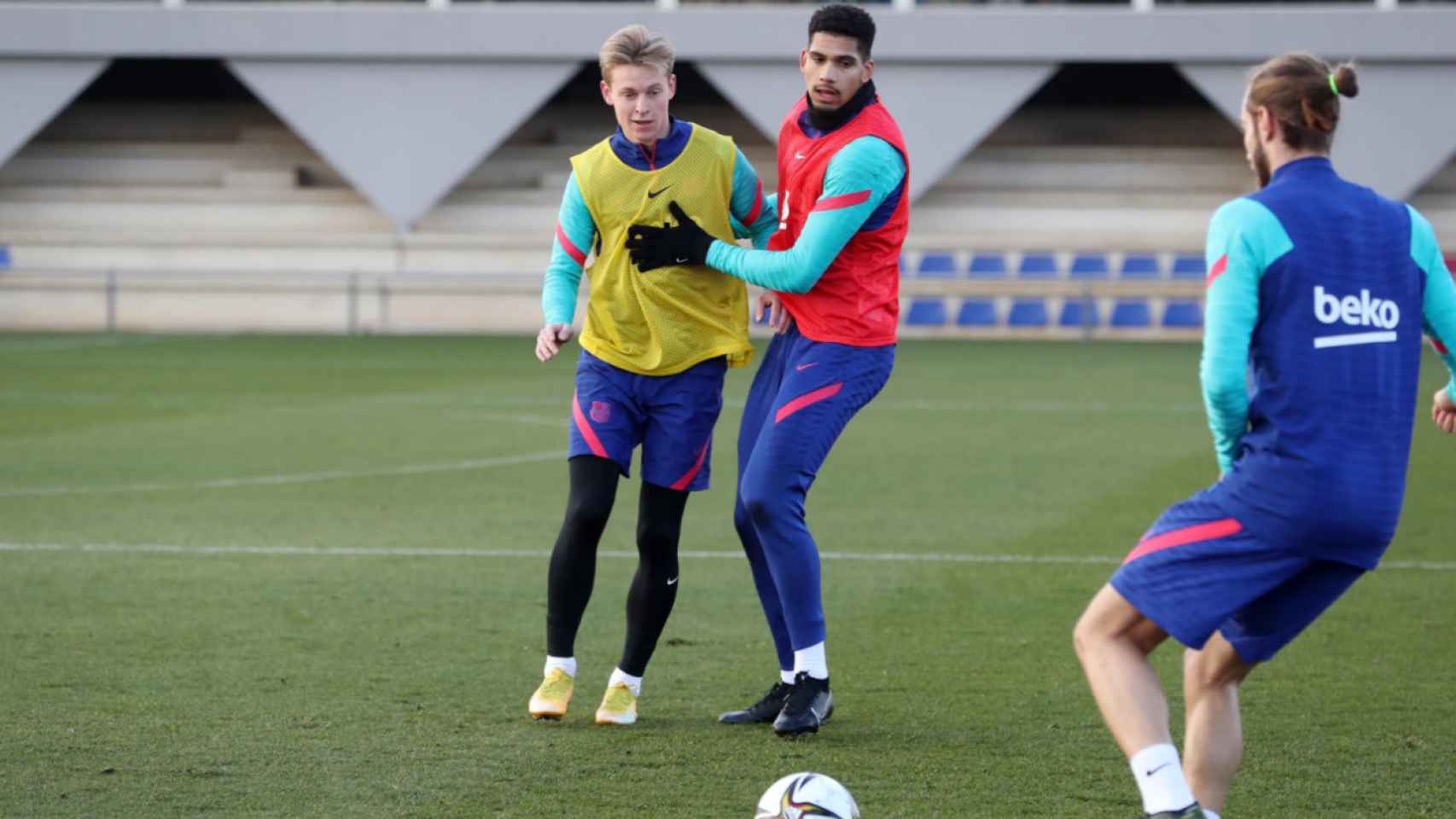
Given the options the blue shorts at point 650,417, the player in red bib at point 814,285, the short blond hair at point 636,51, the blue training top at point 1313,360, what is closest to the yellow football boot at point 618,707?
the player in red bib at point 814,285

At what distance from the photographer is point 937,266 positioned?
28.8 metres

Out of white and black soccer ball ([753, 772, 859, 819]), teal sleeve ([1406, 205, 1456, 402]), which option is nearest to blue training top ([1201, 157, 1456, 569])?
teal sleeve ([1406, 205, 1456, 402])

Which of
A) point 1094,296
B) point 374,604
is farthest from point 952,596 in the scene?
point 1094,296

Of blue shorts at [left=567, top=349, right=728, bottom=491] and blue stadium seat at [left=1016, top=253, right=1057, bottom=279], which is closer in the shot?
blue shorts at [left=567, top=349, right=728, bottom=491]

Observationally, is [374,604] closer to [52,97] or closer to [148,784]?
[148,784]

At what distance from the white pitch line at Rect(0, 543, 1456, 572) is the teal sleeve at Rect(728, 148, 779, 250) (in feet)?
9.76

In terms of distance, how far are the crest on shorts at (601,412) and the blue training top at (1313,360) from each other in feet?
7.03

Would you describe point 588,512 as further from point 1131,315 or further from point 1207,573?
point 1131,315

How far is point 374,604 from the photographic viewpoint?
708cm

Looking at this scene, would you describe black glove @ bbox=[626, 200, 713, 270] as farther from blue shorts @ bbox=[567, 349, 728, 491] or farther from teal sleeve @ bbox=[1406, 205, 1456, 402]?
teal sleeve @ bbox=[1406, 205, 1456, 402]

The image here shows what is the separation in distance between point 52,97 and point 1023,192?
15.3 meters

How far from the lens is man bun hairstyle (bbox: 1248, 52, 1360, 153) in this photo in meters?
3.57

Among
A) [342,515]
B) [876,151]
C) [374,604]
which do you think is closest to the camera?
[876,151]

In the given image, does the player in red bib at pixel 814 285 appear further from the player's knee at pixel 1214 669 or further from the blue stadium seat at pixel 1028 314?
the blue stadium seat at pixel 1028 314
